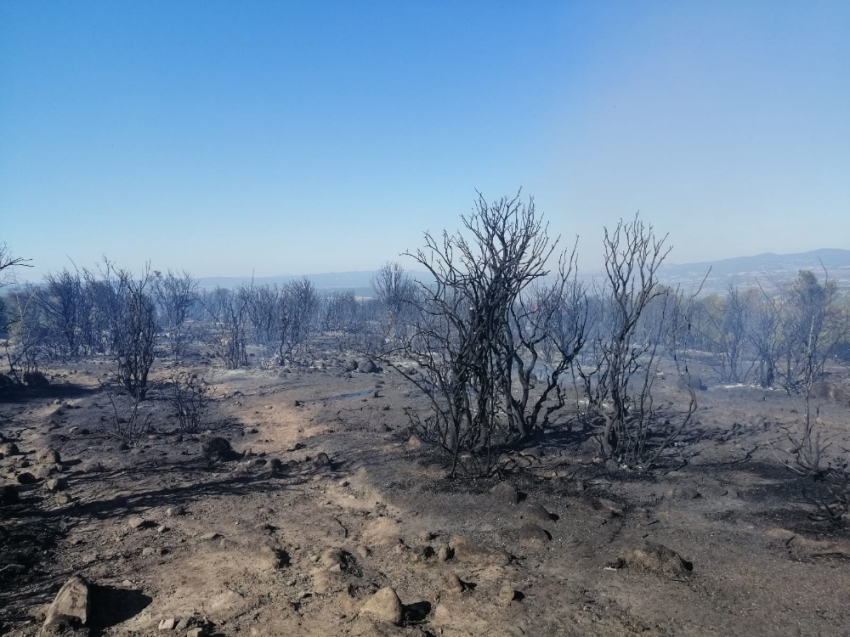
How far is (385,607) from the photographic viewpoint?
142 inches

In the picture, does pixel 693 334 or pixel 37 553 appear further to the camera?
pixel 693 334

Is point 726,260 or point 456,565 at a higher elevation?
point 726,260

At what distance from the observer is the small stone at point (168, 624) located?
Result: 138 inches

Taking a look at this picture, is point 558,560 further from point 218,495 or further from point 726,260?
point 726,260

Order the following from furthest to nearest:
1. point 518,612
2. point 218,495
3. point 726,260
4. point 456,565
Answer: point 726,260 < point 218,495 < point 456,565 < point 518,612

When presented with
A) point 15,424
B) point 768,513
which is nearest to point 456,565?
point 768,513

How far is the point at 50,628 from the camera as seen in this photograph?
Result: 336 cm

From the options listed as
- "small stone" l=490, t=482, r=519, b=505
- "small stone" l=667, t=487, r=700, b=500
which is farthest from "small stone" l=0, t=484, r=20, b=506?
"small stone" l=667, t=487, r=700, b=500

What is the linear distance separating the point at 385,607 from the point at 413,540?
139 cm

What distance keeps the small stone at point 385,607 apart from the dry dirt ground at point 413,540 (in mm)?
23

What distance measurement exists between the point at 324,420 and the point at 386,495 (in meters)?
4.57

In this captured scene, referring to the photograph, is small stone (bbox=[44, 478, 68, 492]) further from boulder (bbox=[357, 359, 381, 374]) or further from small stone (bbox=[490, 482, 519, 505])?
boulder (bbox=[357, 359, 381, 374])

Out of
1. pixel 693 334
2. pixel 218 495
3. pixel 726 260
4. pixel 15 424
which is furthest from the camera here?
pixel 726 260

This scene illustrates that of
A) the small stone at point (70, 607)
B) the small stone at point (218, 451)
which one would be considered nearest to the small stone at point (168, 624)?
the small stone at point (70, 607)
